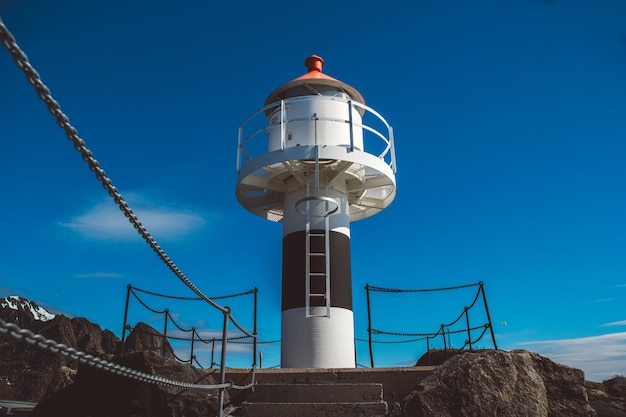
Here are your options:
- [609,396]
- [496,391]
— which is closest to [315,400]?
[496,391]

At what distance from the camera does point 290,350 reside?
924cm

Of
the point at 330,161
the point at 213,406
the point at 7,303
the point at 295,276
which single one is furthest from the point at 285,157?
the point at 7,303

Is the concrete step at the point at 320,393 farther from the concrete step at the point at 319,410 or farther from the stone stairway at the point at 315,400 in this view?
the concrete step at the point at 319,410

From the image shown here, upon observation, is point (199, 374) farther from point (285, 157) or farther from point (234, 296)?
point (285, 157)

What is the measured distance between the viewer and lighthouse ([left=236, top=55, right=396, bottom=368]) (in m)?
9.12

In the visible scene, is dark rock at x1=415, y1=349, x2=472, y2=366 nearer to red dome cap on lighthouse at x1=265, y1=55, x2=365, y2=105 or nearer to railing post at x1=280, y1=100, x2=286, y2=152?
railing post at x1=280, y1=100, x2=286, y2=152

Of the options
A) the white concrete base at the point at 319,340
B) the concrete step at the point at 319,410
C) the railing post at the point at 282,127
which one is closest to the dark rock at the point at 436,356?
the white concrete base at the point at 319,340

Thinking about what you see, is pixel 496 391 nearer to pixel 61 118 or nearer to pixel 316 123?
pixel 61 118

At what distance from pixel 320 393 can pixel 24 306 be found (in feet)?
153

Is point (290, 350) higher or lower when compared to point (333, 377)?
higher

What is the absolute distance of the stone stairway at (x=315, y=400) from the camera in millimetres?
6125

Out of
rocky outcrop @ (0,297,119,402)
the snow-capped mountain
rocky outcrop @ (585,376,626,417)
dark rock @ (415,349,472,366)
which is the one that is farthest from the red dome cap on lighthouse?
the snow-capped mountain

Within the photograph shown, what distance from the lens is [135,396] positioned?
5883 mm

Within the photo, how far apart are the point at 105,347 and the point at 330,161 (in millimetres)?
35431
